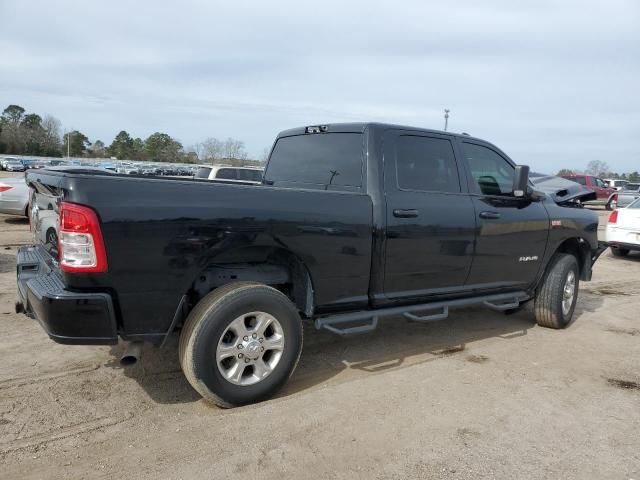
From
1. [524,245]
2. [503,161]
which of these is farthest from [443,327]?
[503,161]

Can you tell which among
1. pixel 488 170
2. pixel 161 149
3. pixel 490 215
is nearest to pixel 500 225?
pixel 490 215

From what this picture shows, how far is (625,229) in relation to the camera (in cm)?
1105

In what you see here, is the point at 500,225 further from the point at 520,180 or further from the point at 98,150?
the point at 98,150

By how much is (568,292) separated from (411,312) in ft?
8.25

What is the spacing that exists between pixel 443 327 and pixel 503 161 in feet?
6.23

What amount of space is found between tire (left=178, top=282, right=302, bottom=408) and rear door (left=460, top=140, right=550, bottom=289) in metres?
2.06

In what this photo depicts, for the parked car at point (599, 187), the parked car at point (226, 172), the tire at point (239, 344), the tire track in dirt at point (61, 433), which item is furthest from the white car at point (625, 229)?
the parked car at point (599, 187)

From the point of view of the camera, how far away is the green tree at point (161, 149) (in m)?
113

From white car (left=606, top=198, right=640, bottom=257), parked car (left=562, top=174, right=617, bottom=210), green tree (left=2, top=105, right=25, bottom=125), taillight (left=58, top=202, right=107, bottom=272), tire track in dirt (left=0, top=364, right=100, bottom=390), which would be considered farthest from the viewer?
green tree (left=2, top=105, right=25, bottom=125)

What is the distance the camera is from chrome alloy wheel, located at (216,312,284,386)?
11.2 feet

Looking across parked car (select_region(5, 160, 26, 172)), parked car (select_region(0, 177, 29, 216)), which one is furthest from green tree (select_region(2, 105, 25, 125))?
parked car (select_region(0, 177, 29, 216))

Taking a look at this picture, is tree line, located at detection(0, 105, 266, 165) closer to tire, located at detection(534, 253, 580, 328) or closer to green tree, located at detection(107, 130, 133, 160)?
green tree, located at detection(107, 130, 133, 160)

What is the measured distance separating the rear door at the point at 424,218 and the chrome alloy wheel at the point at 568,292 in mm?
1835

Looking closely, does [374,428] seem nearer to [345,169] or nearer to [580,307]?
[345,169]
